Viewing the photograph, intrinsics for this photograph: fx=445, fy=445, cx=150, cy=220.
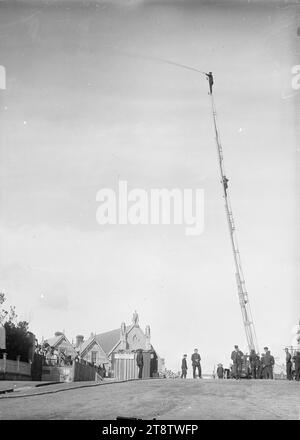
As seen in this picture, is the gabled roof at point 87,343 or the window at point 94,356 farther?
the gabled roof at point 87,343

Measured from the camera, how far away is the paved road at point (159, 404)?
9.23m

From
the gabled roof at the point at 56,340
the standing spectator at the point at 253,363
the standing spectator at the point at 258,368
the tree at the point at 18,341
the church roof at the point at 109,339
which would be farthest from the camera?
the church roof at the point at 109,339

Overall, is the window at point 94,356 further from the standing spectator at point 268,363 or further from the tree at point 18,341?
the standing spectator at point 268,363

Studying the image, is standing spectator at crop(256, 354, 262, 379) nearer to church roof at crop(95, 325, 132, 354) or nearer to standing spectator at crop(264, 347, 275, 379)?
standing spectator at crop(264, 347, 275, 379)

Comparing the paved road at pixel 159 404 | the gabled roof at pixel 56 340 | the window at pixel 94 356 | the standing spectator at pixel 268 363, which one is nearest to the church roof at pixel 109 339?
the window at pixel 94 356

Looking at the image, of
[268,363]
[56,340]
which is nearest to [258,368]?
[268,363]

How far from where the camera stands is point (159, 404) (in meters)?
10.5

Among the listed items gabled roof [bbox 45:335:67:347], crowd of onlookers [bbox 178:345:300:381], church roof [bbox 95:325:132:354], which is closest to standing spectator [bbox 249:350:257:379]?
crowd of onlookers [bbox 178:345:300:381]

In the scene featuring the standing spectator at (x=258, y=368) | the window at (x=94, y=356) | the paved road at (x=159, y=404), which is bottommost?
the window at (x=94, y=356)

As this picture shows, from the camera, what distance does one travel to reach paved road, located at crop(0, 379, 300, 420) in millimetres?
9234

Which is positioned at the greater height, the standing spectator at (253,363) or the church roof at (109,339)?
the standing spectator at (253,363)
